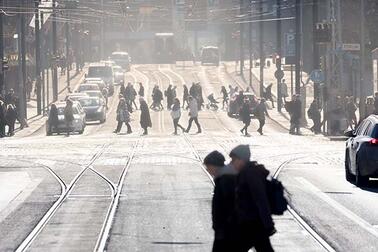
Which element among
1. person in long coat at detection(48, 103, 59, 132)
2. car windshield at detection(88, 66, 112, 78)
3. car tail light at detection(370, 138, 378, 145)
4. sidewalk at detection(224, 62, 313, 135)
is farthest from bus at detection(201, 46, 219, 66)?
car tail light at detection(370, 138, 378, 145)

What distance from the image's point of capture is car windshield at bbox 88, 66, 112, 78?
301ft

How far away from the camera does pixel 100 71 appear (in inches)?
3629

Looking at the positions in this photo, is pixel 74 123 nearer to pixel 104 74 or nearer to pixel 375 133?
pixel 375 133

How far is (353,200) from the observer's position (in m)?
22.8

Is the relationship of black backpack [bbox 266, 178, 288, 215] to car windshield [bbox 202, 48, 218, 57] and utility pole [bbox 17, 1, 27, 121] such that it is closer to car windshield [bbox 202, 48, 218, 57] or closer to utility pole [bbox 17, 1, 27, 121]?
utility pole [bbox 17, 1, 27, 121]

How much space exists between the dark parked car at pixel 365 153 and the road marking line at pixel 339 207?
3.05 ft

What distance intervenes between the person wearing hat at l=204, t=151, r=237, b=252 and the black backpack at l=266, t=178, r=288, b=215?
308 mm

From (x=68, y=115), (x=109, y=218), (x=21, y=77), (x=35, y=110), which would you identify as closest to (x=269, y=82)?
(x=35, y=110)

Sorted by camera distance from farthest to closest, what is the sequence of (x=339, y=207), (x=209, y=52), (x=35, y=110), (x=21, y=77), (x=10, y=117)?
(x=209, y=52)
(x=35, y=110)
(x=21, y=77)
(x=10, y=117)
(x=339, y=207)

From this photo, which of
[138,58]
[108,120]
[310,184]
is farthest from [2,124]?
[138,58]

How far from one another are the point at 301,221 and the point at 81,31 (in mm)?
112194

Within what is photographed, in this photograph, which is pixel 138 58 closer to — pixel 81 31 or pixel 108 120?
pixel 81 31

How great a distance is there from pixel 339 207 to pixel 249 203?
10848mm

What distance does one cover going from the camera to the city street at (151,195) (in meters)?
17.2
